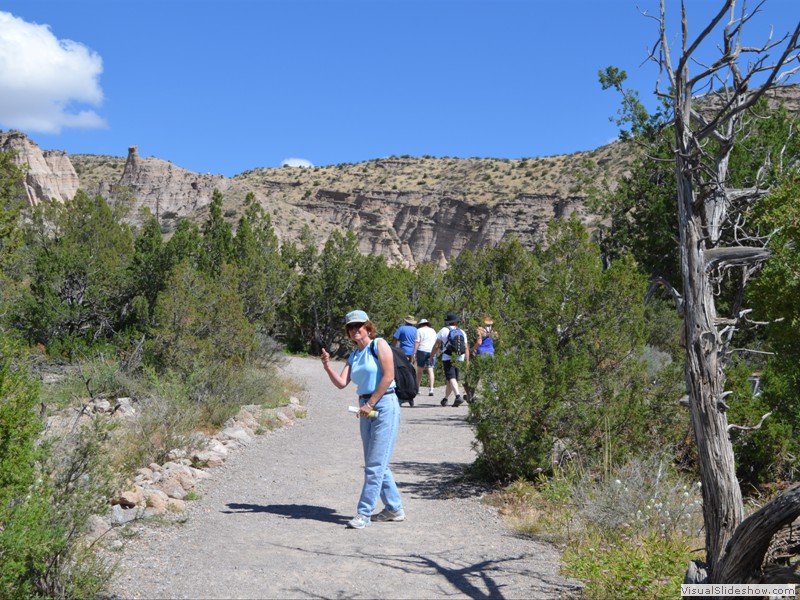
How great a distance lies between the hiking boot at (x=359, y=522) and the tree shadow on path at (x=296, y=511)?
0.25 meters

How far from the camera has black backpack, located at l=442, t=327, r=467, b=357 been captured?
45.4ft

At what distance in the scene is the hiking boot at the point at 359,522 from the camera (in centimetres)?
637

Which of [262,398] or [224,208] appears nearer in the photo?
[262,398]

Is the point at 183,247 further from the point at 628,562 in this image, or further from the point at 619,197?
the point at 628,562

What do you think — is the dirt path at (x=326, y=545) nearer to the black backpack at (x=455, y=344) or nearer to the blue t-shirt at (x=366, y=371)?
the blue t-shirt at (x=366, y=371)

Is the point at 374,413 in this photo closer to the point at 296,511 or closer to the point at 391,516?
the point at 391,516

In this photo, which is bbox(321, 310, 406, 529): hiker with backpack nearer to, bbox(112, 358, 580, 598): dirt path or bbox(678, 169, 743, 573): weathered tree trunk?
bbox(112, 358, 580, 598): dirt path

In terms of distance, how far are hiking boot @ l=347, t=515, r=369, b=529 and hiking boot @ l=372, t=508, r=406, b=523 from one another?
28 centimetres

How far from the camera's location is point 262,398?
526 inches

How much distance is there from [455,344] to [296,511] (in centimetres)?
728

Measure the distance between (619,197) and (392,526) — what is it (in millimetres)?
17941

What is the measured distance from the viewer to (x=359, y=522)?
637 cm

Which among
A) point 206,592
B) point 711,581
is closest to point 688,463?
point 711,581

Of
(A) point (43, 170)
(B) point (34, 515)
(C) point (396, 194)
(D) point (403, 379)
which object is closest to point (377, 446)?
(D) point (403, 379)
